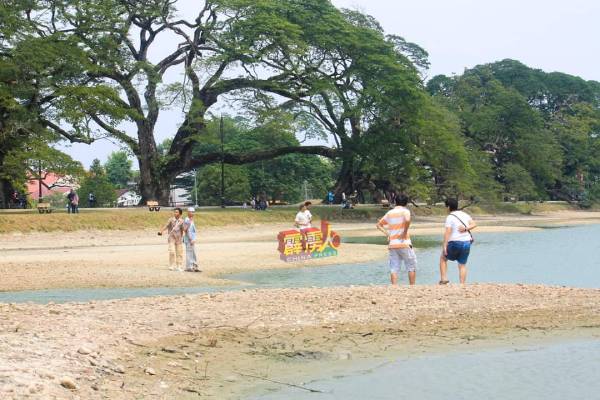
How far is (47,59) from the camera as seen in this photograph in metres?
42.6

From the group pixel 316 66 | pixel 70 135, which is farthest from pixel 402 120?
pixel 70 135

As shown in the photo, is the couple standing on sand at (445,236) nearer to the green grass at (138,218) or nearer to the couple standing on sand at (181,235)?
the couple standing on sand at (181,235)

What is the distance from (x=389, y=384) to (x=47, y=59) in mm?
37896

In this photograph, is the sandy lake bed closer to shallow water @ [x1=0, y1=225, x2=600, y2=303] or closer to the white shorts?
the white shorts

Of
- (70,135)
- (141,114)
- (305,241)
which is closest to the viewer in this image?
(305,241)

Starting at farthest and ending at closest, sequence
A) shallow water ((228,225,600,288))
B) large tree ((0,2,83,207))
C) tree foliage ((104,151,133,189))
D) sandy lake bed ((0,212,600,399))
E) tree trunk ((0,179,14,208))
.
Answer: tree foliage ((104,151,133,189)) < tree trunk ((0,179,14,208)) < large tree ((0,2,83,207)) < shallow water ((228,225,600,288)) < sandy lake bed ((0,212,600,399))

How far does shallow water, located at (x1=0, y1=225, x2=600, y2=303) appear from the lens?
57.6ft

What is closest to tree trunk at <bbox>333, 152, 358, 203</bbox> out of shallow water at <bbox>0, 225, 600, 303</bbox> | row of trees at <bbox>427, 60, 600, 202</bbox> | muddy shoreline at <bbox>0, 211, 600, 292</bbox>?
row of trees at <bbox>427, 60, 600, 202</bbox>

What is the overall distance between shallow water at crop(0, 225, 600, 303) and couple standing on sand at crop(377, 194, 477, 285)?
15.9ft

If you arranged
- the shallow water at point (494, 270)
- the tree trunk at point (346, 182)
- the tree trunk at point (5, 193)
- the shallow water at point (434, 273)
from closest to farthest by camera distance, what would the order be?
the shallow water at point (434, 273) → the shallow water at point (494, 270) → the tree trunk at point (5, 193) → the tree trunk at point (346, 182)

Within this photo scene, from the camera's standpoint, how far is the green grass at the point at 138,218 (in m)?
38.2

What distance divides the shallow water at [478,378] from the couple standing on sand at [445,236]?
145 inches

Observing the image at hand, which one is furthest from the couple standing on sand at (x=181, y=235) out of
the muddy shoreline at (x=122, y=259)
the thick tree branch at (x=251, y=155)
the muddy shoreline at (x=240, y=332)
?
the thick tree branch at (x=251, y=155)

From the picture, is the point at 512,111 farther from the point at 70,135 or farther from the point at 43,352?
the point at 43,352
